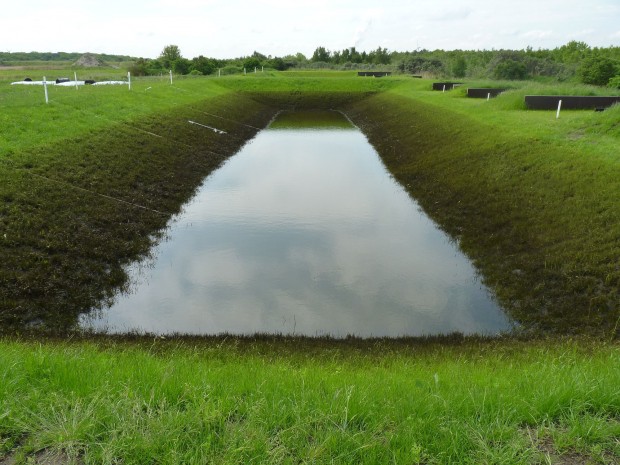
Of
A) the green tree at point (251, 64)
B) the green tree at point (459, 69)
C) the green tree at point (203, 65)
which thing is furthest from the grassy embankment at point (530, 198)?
the green tree at point (251, 64)

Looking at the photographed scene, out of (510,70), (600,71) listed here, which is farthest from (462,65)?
(600,71)

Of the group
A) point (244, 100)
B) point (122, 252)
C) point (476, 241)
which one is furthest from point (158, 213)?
point (244, 100)

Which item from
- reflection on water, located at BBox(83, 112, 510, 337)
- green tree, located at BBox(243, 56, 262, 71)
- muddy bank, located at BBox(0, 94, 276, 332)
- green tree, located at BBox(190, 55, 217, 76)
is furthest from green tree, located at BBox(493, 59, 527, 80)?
muddy bank, located at BBox(0, 94, 276, 332)

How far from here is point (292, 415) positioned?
3768 mm

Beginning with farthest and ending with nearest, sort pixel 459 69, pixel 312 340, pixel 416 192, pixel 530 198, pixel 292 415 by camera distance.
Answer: pixel 459 69
pixel 416 192
pixel 530 198
pixel 312 340
pixel 292 415

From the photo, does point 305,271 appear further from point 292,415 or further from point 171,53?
point 171,53

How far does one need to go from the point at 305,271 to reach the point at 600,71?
132 feet

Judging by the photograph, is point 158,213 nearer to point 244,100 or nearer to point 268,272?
point 268,272

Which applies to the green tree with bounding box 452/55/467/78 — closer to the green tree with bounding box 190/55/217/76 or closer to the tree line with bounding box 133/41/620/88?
the tree line with bounding box 133/41/620/88

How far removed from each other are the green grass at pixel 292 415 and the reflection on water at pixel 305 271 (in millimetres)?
3319

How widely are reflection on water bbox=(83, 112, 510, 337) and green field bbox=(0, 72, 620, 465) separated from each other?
0.55 m

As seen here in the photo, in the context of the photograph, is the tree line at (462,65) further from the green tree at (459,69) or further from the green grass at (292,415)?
the green grass at (292,415)

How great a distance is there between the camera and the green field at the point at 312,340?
11.5 ft

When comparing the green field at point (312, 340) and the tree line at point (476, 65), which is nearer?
the green field at point (312, 340)
